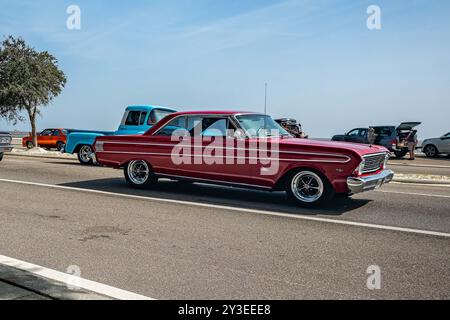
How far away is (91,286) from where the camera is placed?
143 inches

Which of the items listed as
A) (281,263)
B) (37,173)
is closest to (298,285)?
(281,263)

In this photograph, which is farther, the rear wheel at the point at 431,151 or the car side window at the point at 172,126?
the rear wheel at the point at 431,151

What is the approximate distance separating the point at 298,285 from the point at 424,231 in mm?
2978

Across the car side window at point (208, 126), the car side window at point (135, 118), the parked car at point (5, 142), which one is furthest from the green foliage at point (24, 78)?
the car side window at point (208, 126)

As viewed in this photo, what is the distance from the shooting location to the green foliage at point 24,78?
23828 millimetres

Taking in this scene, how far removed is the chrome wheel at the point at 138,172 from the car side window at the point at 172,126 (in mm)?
809

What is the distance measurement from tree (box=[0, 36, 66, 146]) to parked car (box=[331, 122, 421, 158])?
18114 millimetres

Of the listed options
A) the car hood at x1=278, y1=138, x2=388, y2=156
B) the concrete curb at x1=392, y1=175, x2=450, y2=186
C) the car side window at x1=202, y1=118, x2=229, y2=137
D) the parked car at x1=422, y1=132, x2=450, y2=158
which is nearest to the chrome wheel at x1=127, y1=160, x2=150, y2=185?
the car side window at x1=202, y1=118, x2=229, y2=137

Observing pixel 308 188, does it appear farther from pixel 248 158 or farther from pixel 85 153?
pixel 85 153

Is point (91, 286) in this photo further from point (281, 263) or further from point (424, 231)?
point (424, 231)

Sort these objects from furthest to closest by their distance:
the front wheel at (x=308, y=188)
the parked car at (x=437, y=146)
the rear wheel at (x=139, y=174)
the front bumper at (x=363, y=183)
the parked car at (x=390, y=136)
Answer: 1. the parked car at (x=437, y=146)
2. the parked car at (x=390, y=136)
3. the rear wheel at (x=139, y=174)
4. the front wheel at (x=308, y=188)
5. the front bumper at (x=363, y=183)

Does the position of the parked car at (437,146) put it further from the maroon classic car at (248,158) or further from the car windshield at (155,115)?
the maroon classic car at (248,158)

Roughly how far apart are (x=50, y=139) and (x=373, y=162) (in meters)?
25.5

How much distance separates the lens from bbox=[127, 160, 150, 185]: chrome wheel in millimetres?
9102
